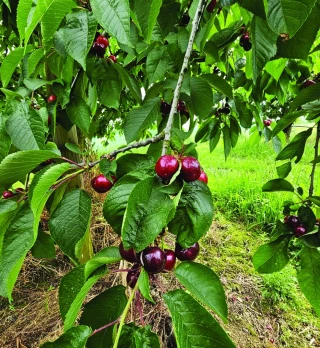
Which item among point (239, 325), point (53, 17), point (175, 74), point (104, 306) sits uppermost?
point (53, 17)

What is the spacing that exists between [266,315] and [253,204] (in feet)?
3.79

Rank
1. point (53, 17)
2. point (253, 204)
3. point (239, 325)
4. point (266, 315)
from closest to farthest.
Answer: point (53, 17), point (239, 325), point (266, 315), point (253, 204)

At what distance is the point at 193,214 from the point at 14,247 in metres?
0.28

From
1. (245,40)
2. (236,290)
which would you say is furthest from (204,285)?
(236,290)

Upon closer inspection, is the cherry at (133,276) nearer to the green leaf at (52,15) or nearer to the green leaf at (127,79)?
the green leaf at (52,15)

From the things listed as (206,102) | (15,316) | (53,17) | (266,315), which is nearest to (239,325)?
(266,315)

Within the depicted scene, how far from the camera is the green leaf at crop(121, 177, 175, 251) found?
0.35m

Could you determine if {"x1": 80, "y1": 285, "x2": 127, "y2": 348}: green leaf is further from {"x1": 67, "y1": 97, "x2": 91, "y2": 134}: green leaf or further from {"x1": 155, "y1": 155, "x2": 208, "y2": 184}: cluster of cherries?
{"x1": 67, "y1": 97, "x2": 91, "y2": 134}: green leaf

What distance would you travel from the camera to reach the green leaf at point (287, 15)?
0.42m

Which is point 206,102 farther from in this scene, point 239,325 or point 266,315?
point 266,315

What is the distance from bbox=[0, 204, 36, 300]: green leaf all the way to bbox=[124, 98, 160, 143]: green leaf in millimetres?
278

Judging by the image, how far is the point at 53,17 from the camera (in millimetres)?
471

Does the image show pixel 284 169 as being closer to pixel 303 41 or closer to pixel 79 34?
pixel 303 41

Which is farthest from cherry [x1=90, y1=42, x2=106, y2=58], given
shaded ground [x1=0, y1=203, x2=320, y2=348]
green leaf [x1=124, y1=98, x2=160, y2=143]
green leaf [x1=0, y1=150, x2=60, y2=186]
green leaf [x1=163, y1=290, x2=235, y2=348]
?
shaded ground [x1=0, y1=203, x2=320, y2=348]
